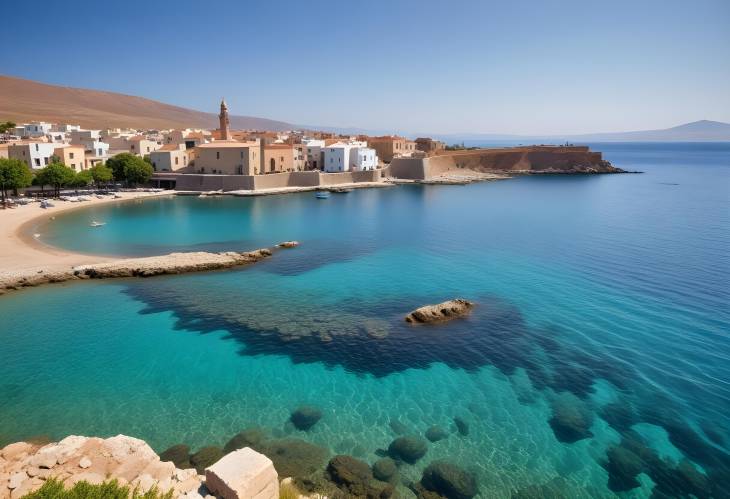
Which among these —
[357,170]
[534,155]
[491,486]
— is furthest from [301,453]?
[534,155]

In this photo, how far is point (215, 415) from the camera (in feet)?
42.0

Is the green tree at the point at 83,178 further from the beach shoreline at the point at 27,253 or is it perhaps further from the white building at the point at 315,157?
the white building at the point at 315,157

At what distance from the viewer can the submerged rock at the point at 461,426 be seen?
1226 cm

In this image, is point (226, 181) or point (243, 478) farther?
point (226, 181)

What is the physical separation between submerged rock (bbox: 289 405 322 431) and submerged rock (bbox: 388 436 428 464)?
2414 millimetres

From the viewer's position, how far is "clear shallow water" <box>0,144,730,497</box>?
12.0 meters

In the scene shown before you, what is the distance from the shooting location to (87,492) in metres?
7.98

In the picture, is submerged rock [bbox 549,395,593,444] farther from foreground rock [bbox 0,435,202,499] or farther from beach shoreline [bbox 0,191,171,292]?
beach shoreline [bbox 0,191,171,292]

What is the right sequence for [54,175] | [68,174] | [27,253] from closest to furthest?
[27,253], [54,175], [68,174]

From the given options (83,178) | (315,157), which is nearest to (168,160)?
(83,178)

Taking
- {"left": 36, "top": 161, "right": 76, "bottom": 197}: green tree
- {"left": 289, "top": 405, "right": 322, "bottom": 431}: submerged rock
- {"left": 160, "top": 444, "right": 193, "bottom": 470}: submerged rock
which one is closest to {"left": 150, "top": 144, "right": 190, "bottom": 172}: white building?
{"left": 36, "top": 161, "right": 76, "bottom": 197}: green tree

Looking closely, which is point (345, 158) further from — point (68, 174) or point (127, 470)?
point (127, 470)

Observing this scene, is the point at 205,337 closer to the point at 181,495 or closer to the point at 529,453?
the point at 181,495

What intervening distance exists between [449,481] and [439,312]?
32.4 ft
